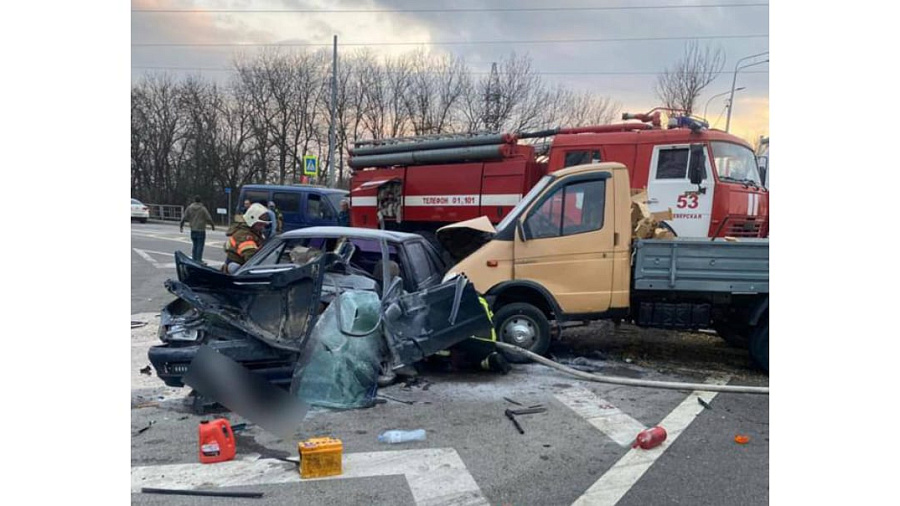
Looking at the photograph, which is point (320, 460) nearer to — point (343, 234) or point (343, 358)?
point (343, 358)

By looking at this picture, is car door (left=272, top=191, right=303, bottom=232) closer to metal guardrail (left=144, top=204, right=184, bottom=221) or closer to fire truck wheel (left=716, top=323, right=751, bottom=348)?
fire truck wheel (left=716, top=323, right=751, bottom=348)

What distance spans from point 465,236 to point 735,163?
4764mm

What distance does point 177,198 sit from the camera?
4138 centimetres

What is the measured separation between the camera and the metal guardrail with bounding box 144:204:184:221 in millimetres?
39781

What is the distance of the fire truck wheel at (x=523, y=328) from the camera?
6.66m

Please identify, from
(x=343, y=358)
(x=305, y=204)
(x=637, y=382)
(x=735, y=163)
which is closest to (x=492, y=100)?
(x=305, y=204)

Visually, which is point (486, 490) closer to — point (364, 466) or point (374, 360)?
point (364, 466)

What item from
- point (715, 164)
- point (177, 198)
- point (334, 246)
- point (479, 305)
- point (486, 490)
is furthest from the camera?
point (177, 198)

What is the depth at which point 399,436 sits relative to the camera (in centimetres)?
439

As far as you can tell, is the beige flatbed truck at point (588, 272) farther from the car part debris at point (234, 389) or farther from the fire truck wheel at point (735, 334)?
the car part debris at point (234, 389)

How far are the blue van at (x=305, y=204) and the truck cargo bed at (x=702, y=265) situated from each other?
11.4m

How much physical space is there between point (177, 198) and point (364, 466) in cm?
4201

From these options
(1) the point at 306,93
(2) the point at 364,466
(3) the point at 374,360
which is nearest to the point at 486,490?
(2) the point at 364,466

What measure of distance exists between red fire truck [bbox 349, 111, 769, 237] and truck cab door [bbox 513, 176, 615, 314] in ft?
8.56
